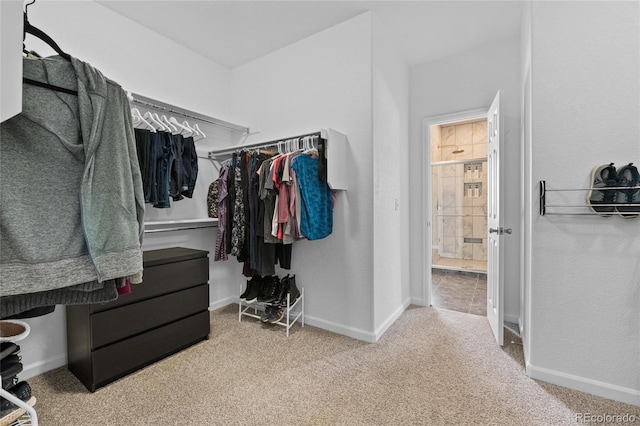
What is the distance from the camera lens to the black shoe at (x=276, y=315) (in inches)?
103

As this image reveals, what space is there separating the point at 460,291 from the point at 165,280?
3.49 m

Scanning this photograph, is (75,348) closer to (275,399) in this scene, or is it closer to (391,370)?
(275,399)

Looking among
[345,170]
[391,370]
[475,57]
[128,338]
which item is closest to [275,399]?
[391,370]

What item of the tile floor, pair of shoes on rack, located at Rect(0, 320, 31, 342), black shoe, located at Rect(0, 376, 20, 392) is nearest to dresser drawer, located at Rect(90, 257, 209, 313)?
pair of shoes on rack, located at Rect(0, 320, 31, 342)

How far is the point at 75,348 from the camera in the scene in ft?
6.39

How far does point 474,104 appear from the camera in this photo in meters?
2.97

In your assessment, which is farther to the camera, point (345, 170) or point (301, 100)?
point (301, 100)

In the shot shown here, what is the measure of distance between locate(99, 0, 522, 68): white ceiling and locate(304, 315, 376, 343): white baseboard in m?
2.66

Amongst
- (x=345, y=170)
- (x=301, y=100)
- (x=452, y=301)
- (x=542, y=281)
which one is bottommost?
(x=452, y=301)

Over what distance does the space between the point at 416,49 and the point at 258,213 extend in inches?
90.6

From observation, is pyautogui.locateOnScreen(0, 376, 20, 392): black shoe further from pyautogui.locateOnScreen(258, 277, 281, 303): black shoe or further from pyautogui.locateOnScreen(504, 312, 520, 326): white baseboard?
pyautogui.locateOnScreen(504, 312, 520, 326): white baseboard

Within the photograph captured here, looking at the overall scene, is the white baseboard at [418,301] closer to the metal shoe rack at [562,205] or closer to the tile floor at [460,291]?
the tile floor at [460,291]

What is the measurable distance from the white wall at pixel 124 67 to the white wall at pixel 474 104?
221 centimetres

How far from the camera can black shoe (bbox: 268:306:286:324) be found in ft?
8.57
